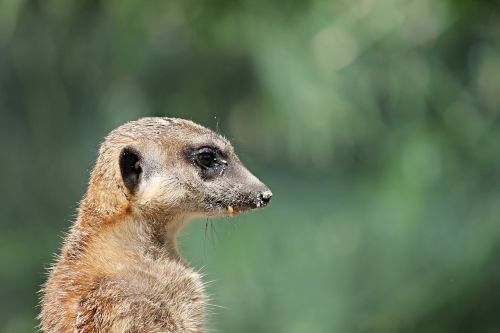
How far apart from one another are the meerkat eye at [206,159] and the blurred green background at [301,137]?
3.99 metres

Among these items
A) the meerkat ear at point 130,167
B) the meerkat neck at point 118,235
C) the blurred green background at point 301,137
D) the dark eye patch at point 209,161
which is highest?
the blurred green background at point 301,137

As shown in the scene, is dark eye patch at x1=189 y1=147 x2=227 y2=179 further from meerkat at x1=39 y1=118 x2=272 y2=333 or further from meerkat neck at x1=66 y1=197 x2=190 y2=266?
meerkat neck at x1=66 y1=197 x2=190 y2=266

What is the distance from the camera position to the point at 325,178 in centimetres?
866

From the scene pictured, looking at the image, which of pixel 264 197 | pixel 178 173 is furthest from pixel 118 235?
pixel 264 197

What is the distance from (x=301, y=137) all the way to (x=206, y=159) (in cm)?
436

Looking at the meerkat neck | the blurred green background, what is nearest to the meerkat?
the meerkat neck

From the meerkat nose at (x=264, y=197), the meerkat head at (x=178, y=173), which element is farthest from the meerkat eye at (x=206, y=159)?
the meerkat nose at (x=264, y=197)

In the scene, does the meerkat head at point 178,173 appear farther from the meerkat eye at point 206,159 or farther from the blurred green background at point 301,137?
the blurred green background at point 301,137

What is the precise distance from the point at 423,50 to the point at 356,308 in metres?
1.70

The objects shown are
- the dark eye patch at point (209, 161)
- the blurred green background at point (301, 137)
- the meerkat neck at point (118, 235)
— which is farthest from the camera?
the blurred green background at point (301, 137)

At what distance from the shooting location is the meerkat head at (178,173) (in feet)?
11.4

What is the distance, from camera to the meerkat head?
137 inches

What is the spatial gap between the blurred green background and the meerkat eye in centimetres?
399

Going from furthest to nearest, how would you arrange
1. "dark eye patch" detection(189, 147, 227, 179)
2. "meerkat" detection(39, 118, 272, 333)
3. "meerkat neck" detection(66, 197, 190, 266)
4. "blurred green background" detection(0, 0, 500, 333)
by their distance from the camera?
"blurred green background" detection(0, 0, 500, 333) → "dark eye patch" detection(189, 147, 227, 179) → "meerkat neck" detection(66, 197, 190, 266) → "meerkat" detection(39, 118, 272, 333)
